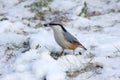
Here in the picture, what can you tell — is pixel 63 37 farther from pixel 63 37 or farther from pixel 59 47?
pixel 59 47

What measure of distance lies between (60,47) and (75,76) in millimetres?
1224

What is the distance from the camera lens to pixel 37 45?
6.94m

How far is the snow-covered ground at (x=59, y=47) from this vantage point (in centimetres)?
600

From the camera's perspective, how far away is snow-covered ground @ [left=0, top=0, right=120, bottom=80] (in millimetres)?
5997

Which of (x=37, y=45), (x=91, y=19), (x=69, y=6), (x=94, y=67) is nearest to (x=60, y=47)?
(x=37, y=45)

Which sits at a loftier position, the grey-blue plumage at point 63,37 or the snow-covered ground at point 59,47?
the grey-blue plumage at point 63,37

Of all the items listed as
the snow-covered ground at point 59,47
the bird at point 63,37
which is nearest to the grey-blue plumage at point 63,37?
the bird at point 63,37

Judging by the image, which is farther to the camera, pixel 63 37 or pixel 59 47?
pixel 59 47

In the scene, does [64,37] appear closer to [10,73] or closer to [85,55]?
[85,55]

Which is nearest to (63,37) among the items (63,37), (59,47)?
(63,37)

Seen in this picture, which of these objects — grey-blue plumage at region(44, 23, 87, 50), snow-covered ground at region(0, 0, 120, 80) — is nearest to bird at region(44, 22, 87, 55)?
grey-blue plumage at region(44, 23, 87, 50)

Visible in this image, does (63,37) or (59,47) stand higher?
(63,37)

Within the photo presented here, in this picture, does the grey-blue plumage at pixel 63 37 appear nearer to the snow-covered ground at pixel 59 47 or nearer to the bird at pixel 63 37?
the bird at pixel 63 37

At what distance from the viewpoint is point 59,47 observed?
7152mm
